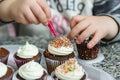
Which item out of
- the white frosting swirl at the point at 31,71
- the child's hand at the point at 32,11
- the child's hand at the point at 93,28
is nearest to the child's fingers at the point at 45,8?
the child's hand at the point at 32,11

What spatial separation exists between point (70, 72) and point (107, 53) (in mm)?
251

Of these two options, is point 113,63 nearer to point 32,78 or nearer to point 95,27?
point 95,27

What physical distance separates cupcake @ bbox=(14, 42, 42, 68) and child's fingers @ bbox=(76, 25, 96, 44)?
0.15 metres

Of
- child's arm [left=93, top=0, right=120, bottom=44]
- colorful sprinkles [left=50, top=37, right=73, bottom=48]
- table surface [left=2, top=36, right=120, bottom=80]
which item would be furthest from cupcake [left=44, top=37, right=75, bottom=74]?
child's arm [left=93, top=0, right=120, bottom=44]

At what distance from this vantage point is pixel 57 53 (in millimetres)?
1106

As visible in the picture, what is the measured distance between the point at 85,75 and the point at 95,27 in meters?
0.27

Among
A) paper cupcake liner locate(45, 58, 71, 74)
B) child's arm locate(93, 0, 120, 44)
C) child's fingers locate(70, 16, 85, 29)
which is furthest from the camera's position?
child's arm locate(93, 0, 120, 44)

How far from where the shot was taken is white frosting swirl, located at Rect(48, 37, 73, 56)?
3.62ft

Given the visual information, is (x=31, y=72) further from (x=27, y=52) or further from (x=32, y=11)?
(x=32, y=11)

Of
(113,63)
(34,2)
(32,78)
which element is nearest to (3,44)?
(34,2)

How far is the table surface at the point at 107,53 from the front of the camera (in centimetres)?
104

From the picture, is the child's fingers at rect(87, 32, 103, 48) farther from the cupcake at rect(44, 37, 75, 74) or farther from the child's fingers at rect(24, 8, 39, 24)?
the child's fingers at rect(24, 8, 39, 24)

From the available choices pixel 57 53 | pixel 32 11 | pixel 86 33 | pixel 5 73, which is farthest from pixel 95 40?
pixel 5 73

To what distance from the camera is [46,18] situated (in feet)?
3.72
